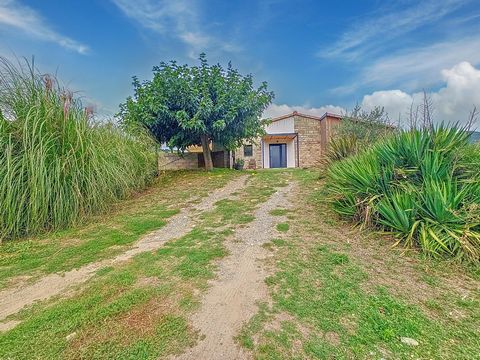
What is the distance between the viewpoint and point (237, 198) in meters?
6.82

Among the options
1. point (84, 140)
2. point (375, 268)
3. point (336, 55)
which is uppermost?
point (336, 55)

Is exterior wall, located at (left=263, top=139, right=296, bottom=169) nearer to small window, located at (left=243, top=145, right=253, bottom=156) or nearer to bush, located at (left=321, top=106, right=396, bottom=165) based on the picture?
small window, located at (left=243, top=145, right=253, bottom=156)

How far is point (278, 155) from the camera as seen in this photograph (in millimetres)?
19688

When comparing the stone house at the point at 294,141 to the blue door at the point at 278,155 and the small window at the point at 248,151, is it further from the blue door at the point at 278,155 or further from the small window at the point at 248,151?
the blue door at the point at 278,155

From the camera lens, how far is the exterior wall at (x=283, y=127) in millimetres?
18141

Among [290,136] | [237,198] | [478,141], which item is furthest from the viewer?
[290,136]

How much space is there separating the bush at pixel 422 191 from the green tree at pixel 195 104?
19.1 ft

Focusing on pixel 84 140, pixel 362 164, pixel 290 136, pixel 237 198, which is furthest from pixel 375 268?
pixel 290 136

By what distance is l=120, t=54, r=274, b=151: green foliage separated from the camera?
9.04 m

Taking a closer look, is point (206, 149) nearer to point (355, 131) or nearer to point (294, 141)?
point (355, 131)

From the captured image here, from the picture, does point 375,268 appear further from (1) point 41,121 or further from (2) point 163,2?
(2) point 163,2

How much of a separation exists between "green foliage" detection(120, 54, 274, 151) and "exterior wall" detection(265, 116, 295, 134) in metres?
7.60

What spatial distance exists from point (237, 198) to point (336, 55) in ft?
21.0

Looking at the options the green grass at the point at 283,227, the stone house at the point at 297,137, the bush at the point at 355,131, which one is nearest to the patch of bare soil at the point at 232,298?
the green grass at the point at 283,227
